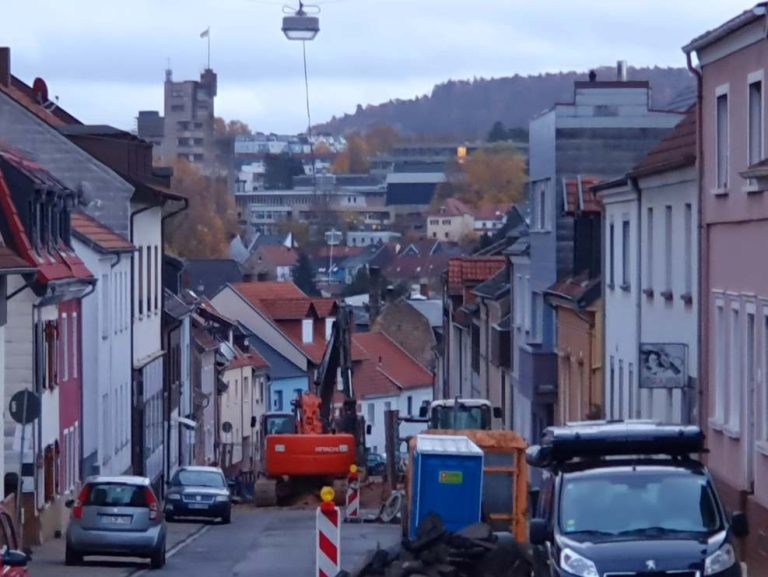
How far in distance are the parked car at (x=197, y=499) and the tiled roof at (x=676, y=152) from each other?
52.1 ft

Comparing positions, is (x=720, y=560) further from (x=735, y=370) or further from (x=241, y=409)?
(x=241, y=409)

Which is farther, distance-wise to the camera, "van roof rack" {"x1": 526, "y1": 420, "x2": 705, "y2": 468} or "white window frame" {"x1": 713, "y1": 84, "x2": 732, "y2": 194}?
"white window frame" {"x1": 713, "y1": 84, "x2": 732, "y2": 194}

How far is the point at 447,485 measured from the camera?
29.1 m

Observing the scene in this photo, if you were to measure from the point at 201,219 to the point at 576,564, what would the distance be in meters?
145

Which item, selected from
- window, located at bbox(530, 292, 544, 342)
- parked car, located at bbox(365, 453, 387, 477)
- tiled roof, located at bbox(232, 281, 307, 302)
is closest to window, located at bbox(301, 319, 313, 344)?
tiled roof, located at bbox(232, 281, 307, 302)

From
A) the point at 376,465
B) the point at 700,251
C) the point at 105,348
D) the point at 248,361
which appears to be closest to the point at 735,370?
the point at 700,251

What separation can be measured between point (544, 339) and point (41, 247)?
1564cm

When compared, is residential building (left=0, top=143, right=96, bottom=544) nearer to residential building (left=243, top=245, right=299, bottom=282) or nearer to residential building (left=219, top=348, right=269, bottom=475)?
residential building (left=219, top=348, right=269, bottom=475)

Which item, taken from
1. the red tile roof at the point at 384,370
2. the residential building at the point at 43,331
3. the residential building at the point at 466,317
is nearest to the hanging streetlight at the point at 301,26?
the residential building at the point at 43,331

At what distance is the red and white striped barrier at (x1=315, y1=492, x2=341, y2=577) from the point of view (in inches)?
744

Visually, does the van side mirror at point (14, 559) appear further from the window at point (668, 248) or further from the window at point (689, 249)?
the window at point (668, 248)

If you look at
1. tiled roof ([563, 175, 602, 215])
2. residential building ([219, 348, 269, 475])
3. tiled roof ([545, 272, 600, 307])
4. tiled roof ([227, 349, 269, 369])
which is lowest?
residential building ([219, 348, 269, 475])

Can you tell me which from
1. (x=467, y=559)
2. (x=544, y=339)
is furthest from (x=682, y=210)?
(x=544, y=339)

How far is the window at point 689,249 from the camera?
30.7 metres
